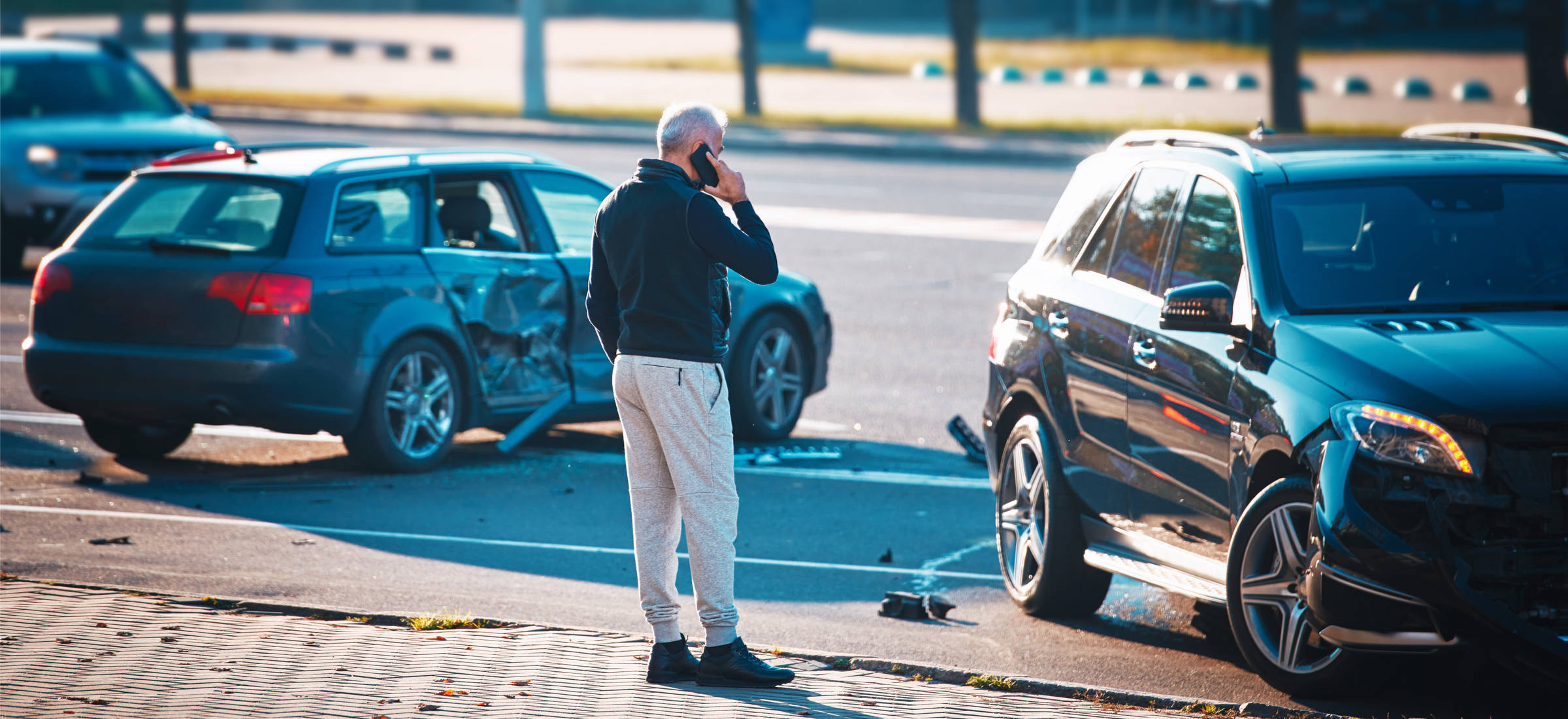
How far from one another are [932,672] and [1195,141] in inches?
89.7

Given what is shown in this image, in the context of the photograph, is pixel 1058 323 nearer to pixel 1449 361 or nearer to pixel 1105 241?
pixel 1105 241

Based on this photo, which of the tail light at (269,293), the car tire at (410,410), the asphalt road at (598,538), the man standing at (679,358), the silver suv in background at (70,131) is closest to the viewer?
the man standing at (679,358)

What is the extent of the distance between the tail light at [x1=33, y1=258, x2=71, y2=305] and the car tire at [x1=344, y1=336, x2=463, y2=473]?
1566 mm

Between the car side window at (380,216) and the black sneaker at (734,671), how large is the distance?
428 centimetres

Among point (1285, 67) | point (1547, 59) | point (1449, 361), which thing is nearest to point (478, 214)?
point (1449, 361)

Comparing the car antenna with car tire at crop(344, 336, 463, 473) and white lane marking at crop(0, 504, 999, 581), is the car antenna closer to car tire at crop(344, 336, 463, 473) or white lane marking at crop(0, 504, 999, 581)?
white lane marking at crop(0, 504, 999, 581)

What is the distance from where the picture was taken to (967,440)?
10047 mm

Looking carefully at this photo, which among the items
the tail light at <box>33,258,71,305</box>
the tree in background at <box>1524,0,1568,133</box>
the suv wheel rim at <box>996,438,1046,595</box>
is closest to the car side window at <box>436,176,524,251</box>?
the tail light at <box>33,258,71,305</box>

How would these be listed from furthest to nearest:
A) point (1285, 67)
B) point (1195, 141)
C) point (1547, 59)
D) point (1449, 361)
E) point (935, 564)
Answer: point (1285, 67) < point (1547, 59) < point (935, 564) < point (1195, 141) < point (1449, 361)

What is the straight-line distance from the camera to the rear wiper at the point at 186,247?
9078 millimetres

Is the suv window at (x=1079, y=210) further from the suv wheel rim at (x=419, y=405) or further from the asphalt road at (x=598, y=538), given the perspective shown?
the suv wheel rim at (x=419, y=405)

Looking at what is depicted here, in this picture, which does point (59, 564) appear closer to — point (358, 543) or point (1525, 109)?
point (358, 543)

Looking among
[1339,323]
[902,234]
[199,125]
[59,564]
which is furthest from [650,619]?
[902,234]

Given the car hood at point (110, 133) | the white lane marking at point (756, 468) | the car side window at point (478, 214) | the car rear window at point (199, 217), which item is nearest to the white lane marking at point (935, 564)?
the white lane marking at point (756, 468)
